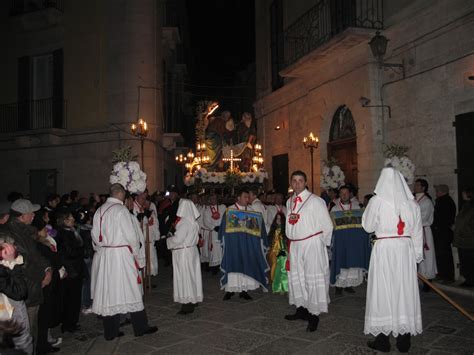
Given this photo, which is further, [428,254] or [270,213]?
[270,213]

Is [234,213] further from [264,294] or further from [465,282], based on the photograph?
[465,282]

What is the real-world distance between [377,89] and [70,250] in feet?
28.4

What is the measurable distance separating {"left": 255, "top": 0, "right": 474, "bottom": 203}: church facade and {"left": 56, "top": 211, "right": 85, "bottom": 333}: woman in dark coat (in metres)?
7.19

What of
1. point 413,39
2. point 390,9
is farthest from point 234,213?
point 390,9

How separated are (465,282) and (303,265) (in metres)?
3.87

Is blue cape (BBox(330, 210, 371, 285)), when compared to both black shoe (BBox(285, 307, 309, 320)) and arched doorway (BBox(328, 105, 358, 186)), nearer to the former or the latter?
black shoe (BBox(285, 307, 309, 320))

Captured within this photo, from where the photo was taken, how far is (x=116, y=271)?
21.5 feet

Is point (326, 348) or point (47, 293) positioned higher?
point (47, 293)

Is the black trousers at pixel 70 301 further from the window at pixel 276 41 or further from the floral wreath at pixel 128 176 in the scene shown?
the window at pixel 276 41

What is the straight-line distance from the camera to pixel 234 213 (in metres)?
8.99

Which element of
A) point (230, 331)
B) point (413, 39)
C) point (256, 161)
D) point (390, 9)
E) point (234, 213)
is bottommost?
point (230, 331)

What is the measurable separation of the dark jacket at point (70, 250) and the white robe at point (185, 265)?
156cm

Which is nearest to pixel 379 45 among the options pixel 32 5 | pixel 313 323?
pixel 313 323

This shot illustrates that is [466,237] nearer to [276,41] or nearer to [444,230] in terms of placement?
[444,230]
